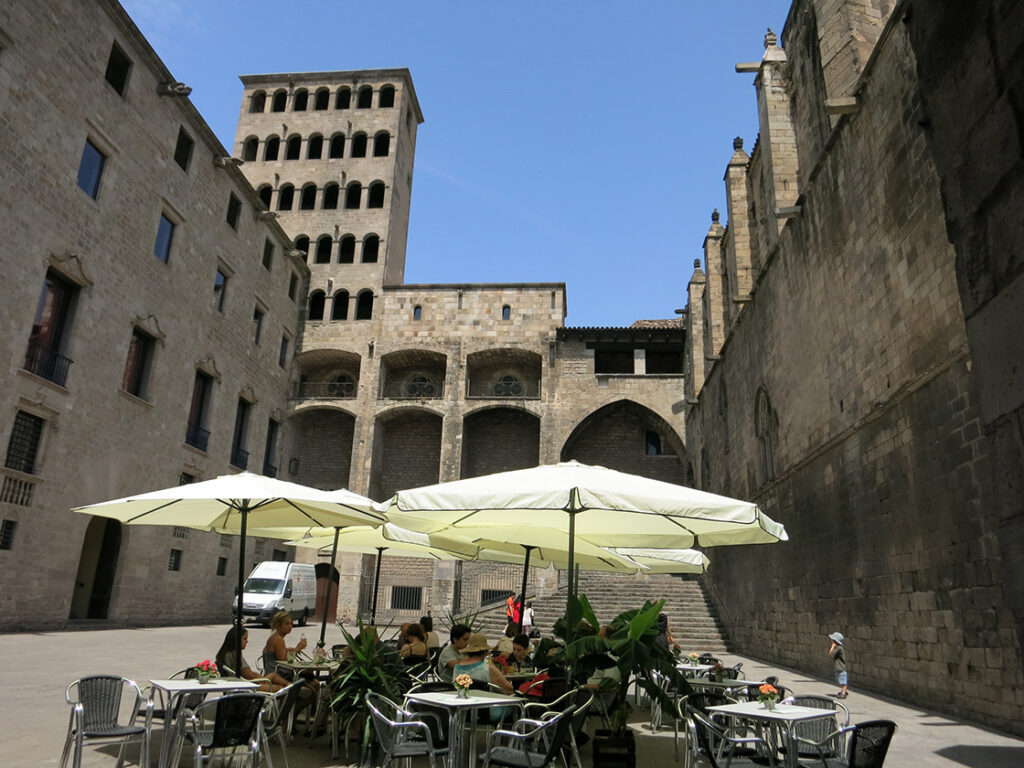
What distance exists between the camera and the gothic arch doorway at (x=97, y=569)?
57.6 feet

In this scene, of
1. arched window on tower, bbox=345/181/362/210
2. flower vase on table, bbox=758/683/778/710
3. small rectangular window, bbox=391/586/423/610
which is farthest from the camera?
arched window on tower, bbox=345/181/362/210

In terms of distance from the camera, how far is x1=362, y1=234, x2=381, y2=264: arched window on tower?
30.9 meters

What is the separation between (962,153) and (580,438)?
27510mm

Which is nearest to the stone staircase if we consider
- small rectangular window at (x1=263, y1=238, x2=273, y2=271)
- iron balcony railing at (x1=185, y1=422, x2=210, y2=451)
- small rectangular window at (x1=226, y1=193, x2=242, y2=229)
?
iron balcony railing at (x1=185, y1=422, x2=210, y2=451)

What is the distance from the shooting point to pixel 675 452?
2869 cm

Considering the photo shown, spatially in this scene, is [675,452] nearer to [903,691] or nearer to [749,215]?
[749,215]

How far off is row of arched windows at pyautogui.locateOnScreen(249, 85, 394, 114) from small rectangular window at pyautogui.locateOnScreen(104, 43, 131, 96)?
55.3ft

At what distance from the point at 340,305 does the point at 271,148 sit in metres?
9.49

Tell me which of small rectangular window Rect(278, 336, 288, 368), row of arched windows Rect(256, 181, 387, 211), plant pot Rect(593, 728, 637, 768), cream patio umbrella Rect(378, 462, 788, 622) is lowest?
plant pot Rect(593, 728, 637, 768)

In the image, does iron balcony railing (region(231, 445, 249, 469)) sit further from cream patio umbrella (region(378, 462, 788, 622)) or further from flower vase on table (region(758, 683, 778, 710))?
flower vase on table (region(758, 683, 778, 710))

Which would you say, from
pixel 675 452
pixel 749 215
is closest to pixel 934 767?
pixel 749 215

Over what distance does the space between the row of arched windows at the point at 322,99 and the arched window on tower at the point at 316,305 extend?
32.1 feet

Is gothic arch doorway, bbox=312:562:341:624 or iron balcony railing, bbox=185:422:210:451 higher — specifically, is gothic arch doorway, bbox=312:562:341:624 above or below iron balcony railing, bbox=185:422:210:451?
below

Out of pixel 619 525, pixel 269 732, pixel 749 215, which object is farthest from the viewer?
pixel 749 215
